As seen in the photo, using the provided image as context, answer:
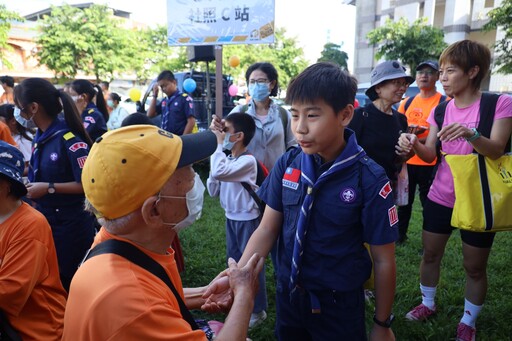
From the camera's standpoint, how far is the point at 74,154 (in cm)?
267

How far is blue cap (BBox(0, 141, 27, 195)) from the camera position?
1947 mm

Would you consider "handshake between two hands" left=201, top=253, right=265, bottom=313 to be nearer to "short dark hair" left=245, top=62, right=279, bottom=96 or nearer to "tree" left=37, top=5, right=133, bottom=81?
"short dark hair" left=245, top=62, right=279, bottom=96

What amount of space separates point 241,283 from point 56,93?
2.31 meters

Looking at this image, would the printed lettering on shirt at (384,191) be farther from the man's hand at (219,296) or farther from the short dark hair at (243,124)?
the short dark hair at (243,124)

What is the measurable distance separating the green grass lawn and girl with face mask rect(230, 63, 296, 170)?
129 cm

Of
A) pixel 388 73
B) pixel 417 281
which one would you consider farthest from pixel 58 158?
pixel 417 281

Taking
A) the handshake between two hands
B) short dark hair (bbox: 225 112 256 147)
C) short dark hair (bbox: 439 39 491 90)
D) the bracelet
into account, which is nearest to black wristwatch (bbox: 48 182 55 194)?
short dark hair (bbox: 225 112 256 147)

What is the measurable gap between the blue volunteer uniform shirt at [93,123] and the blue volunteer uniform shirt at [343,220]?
366 centimetres

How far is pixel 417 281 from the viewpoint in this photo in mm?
3611

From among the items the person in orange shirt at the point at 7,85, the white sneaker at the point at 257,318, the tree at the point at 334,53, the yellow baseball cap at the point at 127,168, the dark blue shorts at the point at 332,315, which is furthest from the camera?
the tree at the point at 334,53

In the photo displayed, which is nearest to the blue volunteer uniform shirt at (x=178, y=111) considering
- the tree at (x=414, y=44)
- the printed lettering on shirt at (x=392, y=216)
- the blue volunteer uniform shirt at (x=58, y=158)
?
the blue volunteer uniform shirt at (x=58, y=158)

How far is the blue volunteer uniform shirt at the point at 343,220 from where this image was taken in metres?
1.55

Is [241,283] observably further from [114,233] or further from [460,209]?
[460,209]

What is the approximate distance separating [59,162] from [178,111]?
3591 mm
